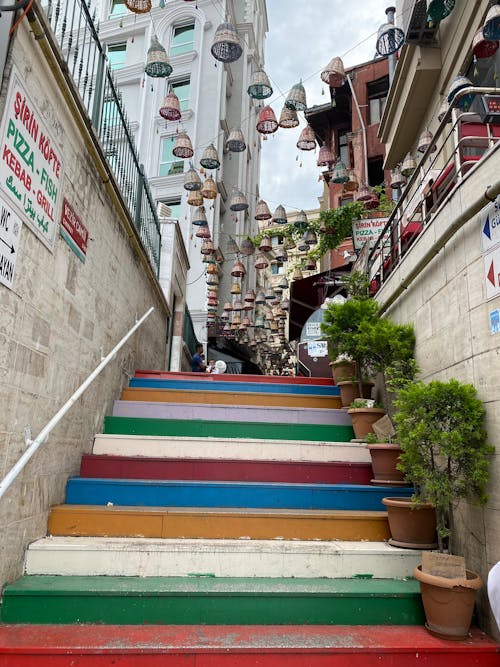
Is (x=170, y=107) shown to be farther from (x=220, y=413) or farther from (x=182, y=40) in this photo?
(x=182, y=40)

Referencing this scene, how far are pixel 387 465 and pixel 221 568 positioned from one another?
1600mm

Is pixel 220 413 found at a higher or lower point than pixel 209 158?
lower

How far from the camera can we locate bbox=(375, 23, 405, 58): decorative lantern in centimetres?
641

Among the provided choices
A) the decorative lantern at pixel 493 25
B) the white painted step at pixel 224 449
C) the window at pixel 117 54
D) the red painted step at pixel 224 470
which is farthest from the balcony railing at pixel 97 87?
the window at pixel 117 54

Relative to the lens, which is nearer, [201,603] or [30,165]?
[201,603]

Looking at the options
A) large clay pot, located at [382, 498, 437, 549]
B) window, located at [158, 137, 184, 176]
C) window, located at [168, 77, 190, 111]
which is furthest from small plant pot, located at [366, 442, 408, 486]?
window, located at [168, 77, 190, 111]

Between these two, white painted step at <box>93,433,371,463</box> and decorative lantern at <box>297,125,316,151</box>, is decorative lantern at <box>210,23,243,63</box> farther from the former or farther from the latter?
white painted step at <box>93,433,371,463</box>

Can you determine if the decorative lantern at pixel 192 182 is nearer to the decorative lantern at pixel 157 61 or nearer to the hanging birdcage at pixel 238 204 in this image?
the hanging birdcage at pixel 238 204

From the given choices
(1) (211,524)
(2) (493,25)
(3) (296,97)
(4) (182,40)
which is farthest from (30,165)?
(4) (182,40)

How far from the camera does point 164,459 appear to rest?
149 inches

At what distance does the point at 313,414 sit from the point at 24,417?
2.99 metres

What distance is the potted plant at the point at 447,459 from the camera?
2.38 meters

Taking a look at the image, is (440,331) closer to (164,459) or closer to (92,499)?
(164,459)

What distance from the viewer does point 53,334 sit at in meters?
3.09
